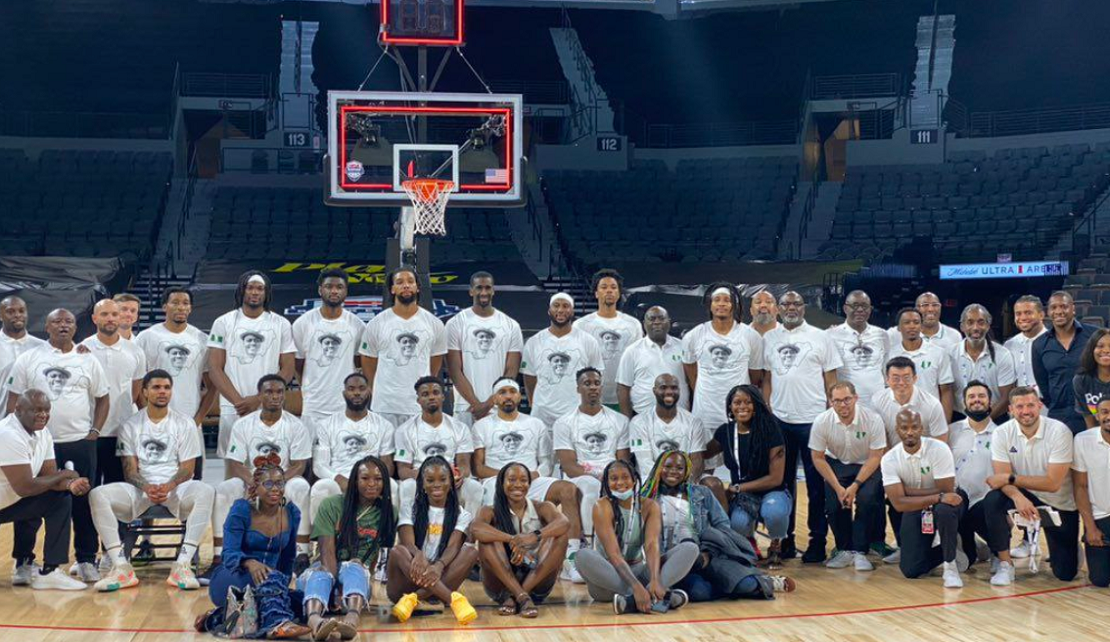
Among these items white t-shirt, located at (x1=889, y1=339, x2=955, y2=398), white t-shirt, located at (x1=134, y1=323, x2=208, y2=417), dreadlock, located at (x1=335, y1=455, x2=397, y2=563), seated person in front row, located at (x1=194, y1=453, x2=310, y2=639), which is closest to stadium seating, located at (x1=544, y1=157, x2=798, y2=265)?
white t-shirt, located at (x1=889, y1=339, x2=955, y2=398)

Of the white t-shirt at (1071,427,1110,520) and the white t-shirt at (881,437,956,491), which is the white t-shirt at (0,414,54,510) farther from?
the white t-shirt at (1071,427,1110,520)

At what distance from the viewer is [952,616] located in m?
7.03

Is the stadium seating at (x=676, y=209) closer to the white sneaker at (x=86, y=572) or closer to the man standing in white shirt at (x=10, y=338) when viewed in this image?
the man standing in white shirt at (x=10, y=338)

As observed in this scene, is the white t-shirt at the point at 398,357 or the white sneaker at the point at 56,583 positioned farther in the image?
the white t-shirt at the point at 398,357

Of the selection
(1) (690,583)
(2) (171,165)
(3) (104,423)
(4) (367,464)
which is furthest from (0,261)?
(1) (690,583)

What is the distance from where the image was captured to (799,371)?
8992 millimetres

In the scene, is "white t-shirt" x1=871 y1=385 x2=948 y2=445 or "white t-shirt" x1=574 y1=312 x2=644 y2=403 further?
"white t-shirt" x1=574 y1=312 x2=644 y2=403

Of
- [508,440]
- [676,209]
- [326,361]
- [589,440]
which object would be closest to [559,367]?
[589,440]

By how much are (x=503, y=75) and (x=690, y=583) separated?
19298 mm

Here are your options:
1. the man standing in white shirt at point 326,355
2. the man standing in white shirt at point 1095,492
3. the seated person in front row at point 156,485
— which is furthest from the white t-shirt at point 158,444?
the man standing in white shirt at point 1095,492

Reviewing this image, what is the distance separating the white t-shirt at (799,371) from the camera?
8.99m

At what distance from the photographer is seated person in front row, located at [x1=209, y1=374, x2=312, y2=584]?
8.09 meters

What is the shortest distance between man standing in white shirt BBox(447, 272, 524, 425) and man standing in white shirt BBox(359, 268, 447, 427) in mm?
218

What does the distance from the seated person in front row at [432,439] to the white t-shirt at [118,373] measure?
1.87 m
